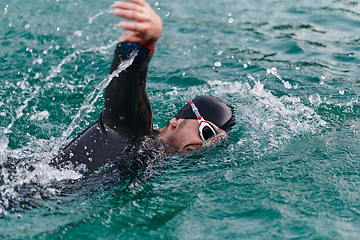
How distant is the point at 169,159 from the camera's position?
397 centimetres

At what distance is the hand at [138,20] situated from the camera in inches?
99.9

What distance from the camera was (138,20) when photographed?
2596 millimetres

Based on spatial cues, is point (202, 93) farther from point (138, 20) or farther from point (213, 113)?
point (138, 20)

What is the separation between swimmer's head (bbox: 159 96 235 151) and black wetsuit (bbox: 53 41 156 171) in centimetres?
41

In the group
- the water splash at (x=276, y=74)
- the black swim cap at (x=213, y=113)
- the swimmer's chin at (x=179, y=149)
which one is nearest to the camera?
the swimmer's chin at (x=179, y=149)

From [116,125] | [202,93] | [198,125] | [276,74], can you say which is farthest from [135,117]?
[276,74]

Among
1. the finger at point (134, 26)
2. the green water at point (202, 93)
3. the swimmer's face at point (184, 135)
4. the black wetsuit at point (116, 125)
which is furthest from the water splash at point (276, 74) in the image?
the finger at point (134, 26)

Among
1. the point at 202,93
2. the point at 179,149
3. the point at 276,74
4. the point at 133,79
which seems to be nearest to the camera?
the point at 133,79

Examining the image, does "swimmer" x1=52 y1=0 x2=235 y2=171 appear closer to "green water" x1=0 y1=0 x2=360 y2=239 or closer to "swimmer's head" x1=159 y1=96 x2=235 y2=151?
"swimmer's head" x1=159 y1=96 x2=235 y2=151

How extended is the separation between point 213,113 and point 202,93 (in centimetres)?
224

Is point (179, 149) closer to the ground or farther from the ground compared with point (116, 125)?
closer to the ground

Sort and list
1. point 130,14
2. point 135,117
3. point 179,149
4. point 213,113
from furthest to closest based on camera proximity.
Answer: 1. point 213,113
2. point 179,149
3. point 135,117
4. point 130,14

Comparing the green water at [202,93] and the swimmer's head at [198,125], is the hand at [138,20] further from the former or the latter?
the swimmer's head at [198,125]

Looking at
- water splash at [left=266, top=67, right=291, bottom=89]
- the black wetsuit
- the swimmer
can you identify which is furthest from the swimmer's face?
water splash at [left=266, top=67, right=291, bottom=89]
